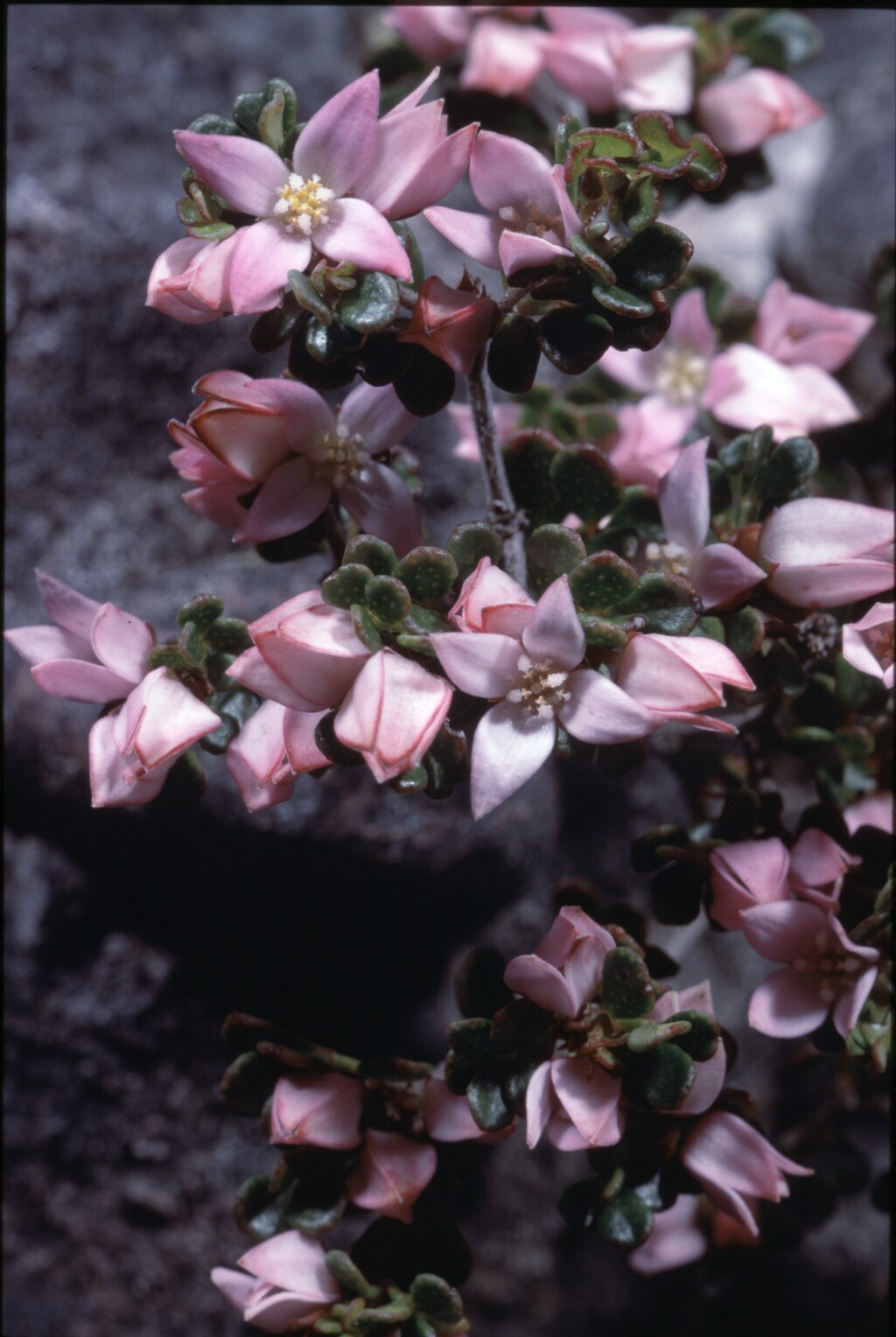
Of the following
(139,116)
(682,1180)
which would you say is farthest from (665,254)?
(139,116)

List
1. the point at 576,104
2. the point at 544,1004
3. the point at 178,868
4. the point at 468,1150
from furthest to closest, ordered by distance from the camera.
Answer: the point at 576,104
the point at 178,868
the point at 468,1150
the point at 544,1004

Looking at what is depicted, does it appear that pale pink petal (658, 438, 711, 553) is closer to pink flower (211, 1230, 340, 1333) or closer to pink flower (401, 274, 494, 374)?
pink flower (401, 274, 494, 374)

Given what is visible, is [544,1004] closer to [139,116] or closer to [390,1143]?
[390,1143]

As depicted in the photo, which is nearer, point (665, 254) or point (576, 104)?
point (665, 254)

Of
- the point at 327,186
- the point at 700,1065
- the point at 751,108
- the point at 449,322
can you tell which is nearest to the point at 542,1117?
the point at 700,1065

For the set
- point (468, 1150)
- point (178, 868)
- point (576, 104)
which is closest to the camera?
point (468, 1150)

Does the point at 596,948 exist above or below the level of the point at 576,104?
below

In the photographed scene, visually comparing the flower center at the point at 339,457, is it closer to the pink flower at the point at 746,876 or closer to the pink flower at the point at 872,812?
the pink flower at the point at 746,876
